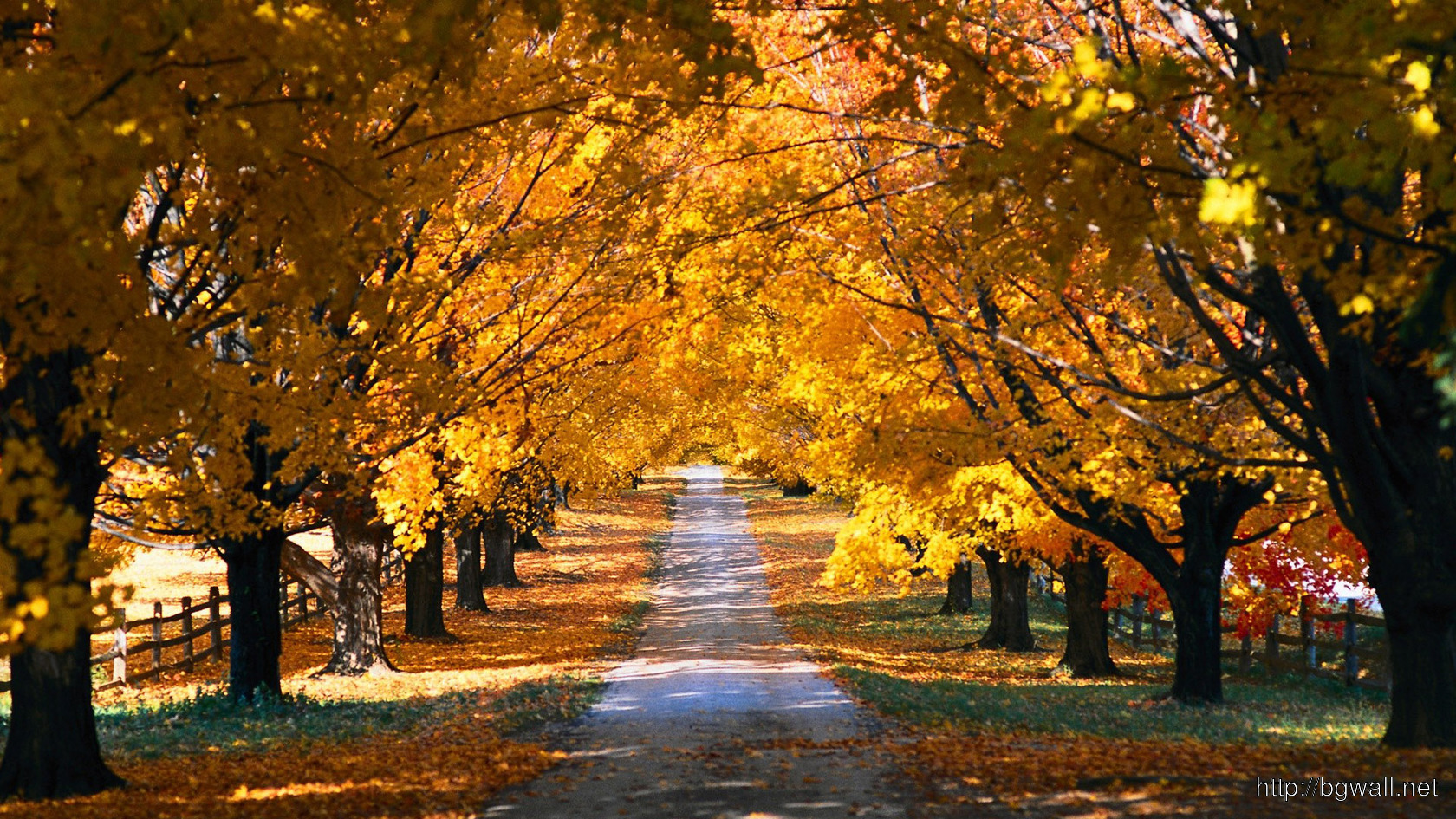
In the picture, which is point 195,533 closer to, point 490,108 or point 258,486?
point 258,486

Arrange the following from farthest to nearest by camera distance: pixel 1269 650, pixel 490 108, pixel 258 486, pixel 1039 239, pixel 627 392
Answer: pixel 627 392, pixel 1269 650, pixel 258 486, pixel 490 108, pixel 1039 239

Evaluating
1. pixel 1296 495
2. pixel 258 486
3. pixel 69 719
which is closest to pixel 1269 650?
pixel 1296 495

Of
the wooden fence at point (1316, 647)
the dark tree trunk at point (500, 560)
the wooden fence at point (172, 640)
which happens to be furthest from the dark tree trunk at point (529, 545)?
the wooden fence at point (1316, 647)

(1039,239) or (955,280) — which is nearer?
(1039,239)

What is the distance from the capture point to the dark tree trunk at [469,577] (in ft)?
90.1

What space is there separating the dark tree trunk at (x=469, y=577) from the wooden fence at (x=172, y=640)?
129 inches

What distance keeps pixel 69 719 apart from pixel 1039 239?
668cm

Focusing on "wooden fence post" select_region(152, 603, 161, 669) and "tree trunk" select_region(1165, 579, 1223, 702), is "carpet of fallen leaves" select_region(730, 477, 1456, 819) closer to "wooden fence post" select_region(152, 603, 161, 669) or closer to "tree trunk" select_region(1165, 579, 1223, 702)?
"tree trunk" select_region(1165, 579, 1223, 702)

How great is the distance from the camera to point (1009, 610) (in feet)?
72.8

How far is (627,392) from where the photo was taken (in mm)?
23578

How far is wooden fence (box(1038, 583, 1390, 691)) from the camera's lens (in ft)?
54.6

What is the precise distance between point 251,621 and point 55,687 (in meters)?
5.78

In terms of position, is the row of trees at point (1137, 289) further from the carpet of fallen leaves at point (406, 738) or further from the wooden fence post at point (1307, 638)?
the carpet of fallen leaves at point (406, 738)

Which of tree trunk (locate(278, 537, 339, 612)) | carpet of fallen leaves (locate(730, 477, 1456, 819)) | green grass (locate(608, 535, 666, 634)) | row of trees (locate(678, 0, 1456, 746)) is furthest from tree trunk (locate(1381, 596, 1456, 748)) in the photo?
green grass (locate(608, 535, 666, 634))
